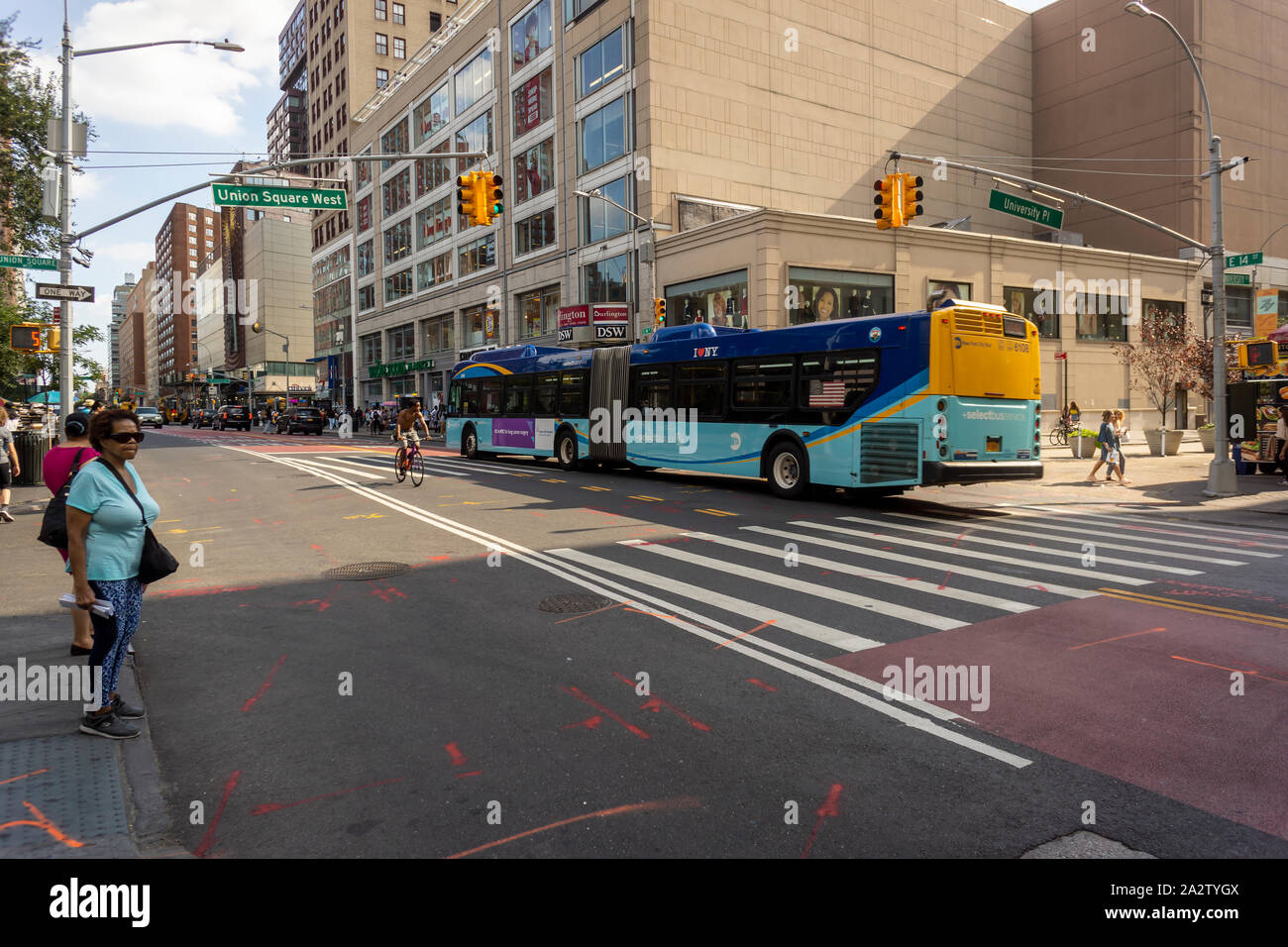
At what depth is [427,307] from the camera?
58.6 meters

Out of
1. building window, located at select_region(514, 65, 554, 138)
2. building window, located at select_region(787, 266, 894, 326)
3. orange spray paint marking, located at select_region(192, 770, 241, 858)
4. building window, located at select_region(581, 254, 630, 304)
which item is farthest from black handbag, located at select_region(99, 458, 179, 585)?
building window, located at select_region(514, 65, 554, 138)

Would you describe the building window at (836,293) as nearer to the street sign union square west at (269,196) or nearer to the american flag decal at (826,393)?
the american flag decal at (826,393)

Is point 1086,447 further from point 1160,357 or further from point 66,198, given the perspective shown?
point 66,198

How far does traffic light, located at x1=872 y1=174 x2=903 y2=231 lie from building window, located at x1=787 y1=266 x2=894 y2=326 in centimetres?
1416

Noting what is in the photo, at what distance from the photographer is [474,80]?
5066 centimetres

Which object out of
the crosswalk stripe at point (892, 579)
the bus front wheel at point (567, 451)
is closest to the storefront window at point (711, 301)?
the bus front wheel at point (567, 451)

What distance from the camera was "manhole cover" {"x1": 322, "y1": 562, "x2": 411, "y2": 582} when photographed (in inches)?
355

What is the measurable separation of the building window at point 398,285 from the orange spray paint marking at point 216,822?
62033mm

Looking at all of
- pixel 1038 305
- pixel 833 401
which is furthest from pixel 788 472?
pixel 1038 305

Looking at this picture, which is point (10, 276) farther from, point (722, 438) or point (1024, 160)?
point (1024, 160)

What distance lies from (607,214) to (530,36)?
1390cm

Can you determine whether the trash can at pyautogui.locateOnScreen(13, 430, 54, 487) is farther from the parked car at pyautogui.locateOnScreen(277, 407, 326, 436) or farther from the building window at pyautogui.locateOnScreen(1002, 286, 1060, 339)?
the parked car at pyautogui.locateOnScreen(277, 407, 326, 436)

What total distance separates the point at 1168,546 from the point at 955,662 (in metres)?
7.29

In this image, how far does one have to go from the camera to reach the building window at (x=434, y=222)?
2184 inches
